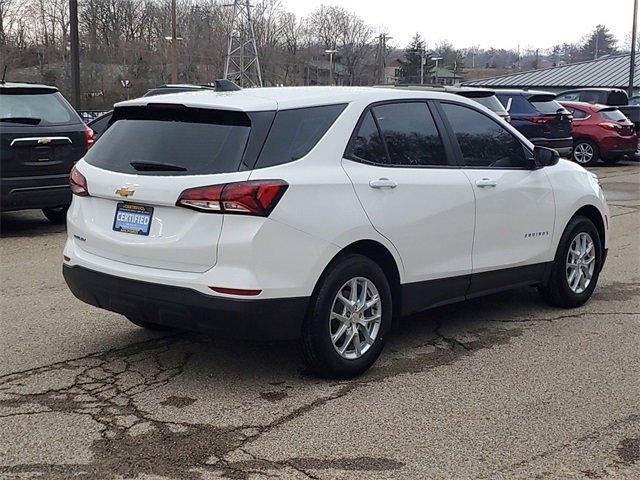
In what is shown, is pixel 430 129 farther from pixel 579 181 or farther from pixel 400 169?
pixel 579 181

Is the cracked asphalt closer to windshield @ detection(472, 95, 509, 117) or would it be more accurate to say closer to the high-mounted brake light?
windshield @ detection(472, 95, 509, 117)

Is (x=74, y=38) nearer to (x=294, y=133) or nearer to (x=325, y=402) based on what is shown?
(x=294, y=133)

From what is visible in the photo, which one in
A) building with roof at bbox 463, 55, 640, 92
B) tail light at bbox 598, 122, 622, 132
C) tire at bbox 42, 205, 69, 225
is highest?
building with roof at bbox 463, 55, 640, 92

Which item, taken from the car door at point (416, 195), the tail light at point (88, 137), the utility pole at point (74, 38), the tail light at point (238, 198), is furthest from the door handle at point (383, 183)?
the utility pole at point (74, 38)

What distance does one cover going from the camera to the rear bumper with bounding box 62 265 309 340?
14.4 ft

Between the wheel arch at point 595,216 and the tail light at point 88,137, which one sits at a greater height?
the tail light at point 88,137

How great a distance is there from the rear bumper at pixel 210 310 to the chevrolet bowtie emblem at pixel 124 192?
1.55 feet

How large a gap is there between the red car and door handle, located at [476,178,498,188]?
16.2 meters

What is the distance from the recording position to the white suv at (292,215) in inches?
174

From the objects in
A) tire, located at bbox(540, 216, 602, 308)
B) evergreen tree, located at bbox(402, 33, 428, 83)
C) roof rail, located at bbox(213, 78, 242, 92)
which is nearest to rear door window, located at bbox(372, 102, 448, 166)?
roof rail, located at bbox(213, 78, 242, 92)

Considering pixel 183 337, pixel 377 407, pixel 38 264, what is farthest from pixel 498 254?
pixel 38 264

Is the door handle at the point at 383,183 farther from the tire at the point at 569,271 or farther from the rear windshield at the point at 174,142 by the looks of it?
the tire at the point at 569,271

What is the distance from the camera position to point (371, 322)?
498 cm

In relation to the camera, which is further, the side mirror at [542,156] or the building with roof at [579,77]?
the building with roof at [579,77]
